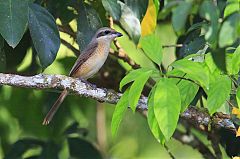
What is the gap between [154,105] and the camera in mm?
2635

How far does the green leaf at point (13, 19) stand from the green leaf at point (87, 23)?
724mm

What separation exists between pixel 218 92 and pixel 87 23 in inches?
59.5

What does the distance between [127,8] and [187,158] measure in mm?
2530

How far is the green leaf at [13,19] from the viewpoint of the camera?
10.9 ft

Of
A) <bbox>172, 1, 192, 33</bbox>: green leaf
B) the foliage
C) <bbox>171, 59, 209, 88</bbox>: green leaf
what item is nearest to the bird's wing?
the foliage

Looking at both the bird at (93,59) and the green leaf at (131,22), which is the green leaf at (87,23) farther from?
the bird at (93,59)

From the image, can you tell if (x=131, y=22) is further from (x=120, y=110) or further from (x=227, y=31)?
(x=227, y=31)

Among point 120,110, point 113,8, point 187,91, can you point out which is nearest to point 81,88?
point 113,8

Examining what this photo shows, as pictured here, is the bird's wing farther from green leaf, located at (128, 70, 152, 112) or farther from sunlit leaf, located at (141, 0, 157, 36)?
green leaf, located at (128, 70, 152, 112)

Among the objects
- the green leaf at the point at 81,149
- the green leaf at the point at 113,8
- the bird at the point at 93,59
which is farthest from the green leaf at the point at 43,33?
the green leaf at the point at 81,149

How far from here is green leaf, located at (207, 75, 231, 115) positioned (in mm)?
2754

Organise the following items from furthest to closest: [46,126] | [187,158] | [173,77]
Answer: [187,158] < [46,126] < [173,77]

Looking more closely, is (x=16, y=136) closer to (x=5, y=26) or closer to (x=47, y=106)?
(x=47, y=106)

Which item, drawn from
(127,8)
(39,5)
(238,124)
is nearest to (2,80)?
(39,5)
